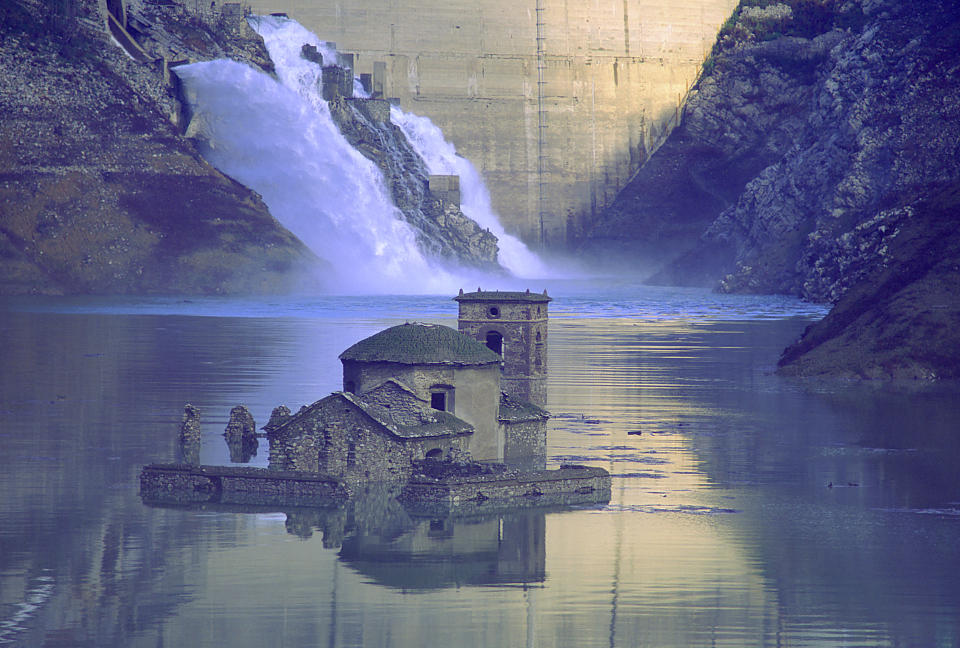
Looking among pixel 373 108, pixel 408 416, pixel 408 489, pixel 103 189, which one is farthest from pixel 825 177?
pixel 408 489

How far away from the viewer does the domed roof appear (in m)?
46.9

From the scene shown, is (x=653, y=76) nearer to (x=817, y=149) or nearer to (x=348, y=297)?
(x=817, y=149)

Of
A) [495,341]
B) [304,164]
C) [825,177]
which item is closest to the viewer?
[495,341]

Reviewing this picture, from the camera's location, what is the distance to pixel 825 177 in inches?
5787

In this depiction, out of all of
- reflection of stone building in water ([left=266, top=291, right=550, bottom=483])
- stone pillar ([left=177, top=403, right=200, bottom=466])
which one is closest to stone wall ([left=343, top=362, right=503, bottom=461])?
reflection of stone building in water ([left=266, top=291, right=550, bottom=483])

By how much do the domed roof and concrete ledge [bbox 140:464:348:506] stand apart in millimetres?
4798

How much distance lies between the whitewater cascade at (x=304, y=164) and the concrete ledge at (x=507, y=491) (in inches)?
4117

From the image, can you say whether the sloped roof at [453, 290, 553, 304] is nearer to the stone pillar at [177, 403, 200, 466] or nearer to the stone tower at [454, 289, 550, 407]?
the stone tower at [454, 289, 550, 407]

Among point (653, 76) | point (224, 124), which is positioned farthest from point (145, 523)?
point (653, 76)

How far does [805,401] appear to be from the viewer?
233 feet

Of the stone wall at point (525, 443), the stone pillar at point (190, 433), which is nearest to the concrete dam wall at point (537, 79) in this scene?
the stone pillar at point (190, 433)

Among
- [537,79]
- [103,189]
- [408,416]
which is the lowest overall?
[408,416]

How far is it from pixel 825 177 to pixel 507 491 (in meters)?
110

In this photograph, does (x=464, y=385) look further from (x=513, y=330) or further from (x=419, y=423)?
(x=513, y=330)
